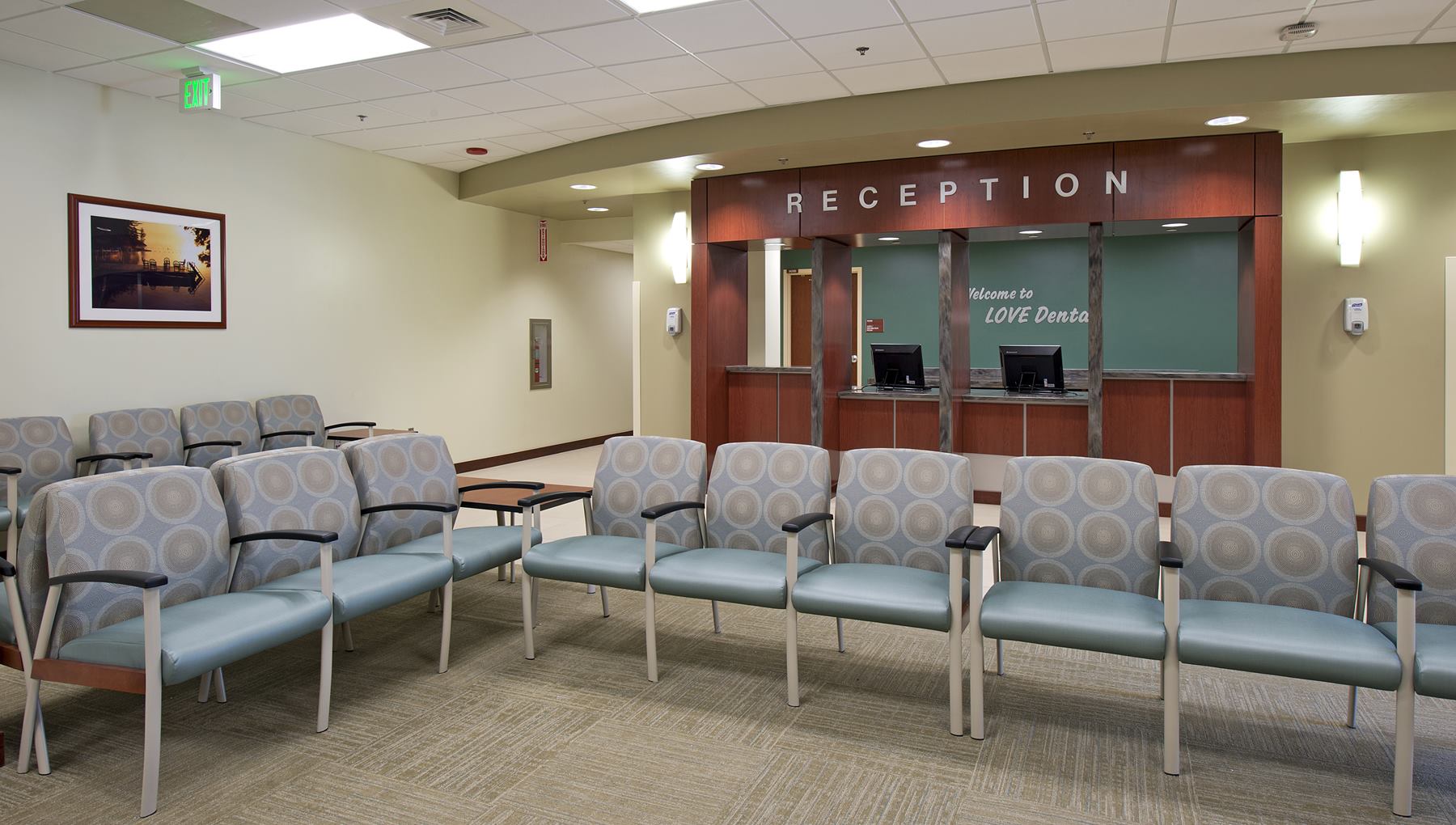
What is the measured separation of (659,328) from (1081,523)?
20.8 feet

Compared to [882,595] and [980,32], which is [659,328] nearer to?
[980,32]

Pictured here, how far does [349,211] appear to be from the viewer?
8.06 meters

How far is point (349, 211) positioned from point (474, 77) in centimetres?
276

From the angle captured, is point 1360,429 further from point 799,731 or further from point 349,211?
point 349,211

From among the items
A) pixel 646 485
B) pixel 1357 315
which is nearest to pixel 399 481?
pixel 646 485

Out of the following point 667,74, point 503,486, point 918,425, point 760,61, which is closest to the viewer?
point 503,486

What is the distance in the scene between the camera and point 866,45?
5.34m

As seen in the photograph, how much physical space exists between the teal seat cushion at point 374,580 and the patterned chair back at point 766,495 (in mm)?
1223

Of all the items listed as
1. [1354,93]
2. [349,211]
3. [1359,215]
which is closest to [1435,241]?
[1359,215]

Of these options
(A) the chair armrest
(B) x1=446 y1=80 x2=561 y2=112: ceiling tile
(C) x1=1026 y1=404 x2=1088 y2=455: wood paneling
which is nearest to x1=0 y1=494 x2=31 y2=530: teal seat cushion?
(B) x1=446 y1=80 x2=561 y2=112: ceiling tile

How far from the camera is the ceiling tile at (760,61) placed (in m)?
5.42

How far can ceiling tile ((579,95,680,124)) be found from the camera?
6539mm

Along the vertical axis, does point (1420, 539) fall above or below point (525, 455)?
above

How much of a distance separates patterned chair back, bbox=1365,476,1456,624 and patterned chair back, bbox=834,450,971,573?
139 cm
